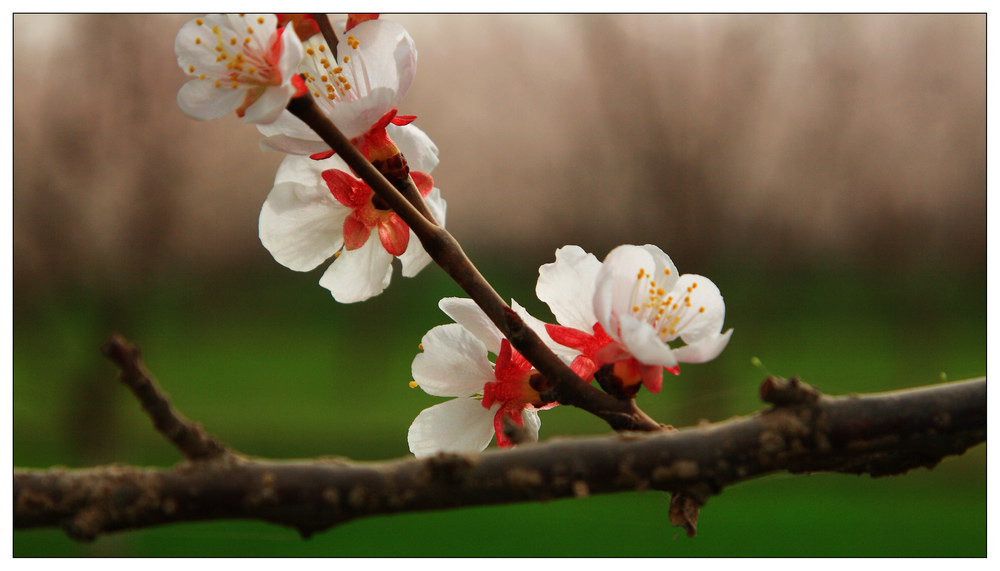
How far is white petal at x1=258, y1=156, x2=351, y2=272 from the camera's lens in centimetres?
43

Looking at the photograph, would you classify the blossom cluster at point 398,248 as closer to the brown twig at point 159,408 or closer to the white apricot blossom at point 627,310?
the white apricot blossom at point 627,310

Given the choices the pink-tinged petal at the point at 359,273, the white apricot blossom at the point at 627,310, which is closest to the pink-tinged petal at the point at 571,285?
the white apricot blossom at the point at 627,310

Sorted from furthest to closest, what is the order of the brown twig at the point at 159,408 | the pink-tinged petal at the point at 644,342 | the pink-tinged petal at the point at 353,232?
the pink-tinged petal at the point at 353,232, the pink-tinged petal at the point at 644,342, the brown twig at the point at 159,408

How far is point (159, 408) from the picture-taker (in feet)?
0.77

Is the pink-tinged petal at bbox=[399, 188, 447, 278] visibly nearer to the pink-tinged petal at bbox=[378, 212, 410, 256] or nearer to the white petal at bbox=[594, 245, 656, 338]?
the pink-tinged petal at bbox=[378, 212, 410, 256]

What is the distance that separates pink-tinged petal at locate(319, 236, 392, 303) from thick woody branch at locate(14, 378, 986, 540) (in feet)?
0.66

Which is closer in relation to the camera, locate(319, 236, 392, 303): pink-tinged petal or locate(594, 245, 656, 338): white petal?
locate(594, 245, 656, 338): white petal

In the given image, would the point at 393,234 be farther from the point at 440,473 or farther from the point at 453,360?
the point at 440,473

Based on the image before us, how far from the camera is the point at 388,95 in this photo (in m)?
0.35

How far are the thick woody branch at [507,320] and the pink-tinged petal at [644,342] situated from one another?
4cm

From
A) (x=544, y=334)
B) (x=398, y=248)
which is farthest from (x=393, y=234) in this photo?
(x=544, y=334)

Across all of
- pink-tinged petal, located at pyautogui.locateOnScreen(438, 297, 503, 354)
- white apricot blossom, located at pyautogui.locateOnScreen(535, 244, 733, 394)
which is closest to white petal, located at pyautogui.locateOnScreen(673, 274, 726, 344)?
white apricot blossom, located at pyautogui.locateOnScreen(535, 244, 733, 394)

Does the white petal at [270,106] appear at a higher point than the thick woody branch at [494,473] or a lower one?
higher

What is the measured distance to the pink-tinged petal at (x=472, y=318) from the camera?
0.39 meters
